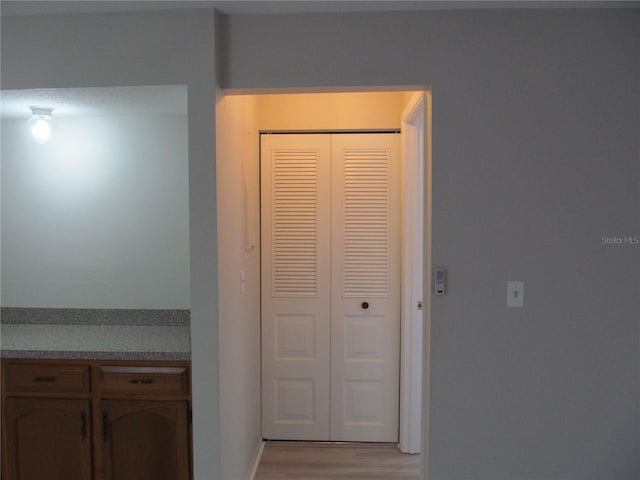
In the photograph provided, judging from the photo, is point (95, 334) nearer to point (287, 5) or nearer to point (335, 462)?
point (335, 462)

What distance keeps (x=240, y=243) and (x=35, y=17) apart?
4.50 feet

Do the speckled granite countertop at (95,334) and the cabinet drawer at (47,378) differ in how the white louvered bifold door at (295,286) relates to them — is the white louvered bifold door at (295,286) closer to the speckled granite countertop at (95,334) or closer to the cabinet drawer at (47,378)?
the speckled granite countertop at (95,334)

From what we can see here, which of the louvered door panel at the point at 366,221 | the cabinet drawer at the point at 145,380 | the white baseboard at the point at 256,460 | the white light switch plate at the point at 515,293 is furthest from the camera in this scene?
the louvered door panel at the point at 366,221

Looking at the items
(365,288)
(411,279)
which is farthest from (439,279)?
(365,288)

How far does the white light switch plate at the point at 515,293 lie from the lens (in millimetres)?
2031

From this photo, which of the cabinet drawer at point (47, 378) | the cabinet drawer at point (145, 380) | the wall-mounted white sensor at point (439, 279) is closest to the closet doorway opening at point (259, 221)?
the cabinet drawer at point (145, 380)

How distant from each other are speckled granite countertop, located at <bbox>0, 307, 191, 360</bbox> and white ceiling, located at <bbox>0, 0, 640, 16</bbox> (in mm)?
1518

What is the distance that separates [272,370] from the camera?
3090mm

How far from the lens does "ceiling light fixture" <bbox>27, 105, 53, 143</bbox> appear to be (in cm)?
242

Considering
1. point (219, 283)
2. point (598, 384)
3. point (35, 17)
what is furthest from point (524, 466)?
point (35, 17)

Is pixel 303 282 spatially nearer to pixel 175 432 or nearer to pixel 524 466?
pixel 175 432

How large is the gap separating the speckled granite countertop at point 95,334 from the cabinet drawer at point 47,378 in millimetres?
57

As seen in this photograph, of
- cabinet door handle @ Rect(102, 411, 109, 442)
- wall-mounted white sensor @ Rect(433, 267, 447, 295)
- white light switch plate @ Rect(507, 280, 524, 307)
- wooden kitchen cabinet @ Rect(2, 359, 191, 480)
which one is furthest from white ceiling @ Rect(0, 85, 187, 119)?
white light switch plate @ Rect(507, 280, 524, 307)

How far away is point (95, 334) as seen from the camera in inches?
98.7
